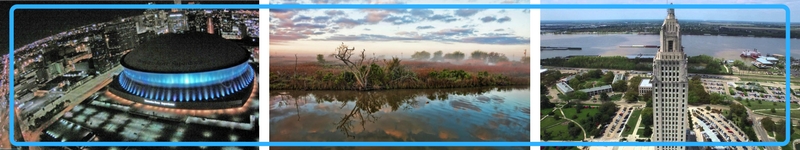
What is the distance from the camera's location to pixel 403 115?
2.91m

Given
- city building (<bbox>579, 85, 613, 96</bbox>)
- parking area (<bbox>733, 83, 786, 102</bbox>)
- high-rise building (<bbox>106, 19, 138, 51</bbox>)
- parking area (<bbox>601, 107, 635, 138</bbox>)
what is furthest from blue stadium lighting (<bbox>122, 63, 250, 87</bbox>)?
parking area (<bbox>733, 83, 786, 102</bbox>)

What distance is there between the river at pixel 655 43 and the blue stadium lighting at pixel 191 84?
59.8 inches

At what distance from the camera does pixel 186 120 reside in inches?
114

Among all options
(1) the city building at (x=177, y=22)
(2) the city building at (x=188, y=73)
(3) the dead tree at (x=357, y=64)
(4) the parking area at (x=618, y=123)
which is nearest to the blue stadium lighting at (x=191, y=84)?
(2) the city building at (x=188, y=73)

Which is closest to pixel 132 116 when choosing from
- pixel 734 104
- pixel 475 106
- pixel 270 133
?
pixel 270 133

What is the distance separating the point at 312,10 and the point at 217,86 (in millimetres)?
617

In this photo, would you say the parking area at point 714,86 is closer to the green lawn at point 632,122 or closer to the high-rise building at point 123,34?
the green lawn at point 632,122

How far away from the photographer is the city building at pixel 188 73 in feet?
9.37

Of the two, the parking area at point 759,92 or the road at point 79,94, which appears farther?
the road at point 79,94

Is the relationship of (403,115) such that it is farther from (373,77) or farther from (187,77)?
(187,77)

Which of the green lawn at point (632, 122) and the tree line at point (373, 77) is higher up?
the tree line at point (373, 77)

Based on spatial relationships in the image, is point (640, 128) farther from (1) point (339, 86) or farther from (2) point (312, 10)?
(2) point (312, 10)

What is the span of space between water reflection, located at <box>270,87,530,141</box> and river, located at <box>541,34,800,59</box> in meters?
0.30

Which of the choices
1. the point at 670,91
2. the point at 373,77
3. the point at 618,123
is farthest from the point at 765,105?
the point at 373,77
